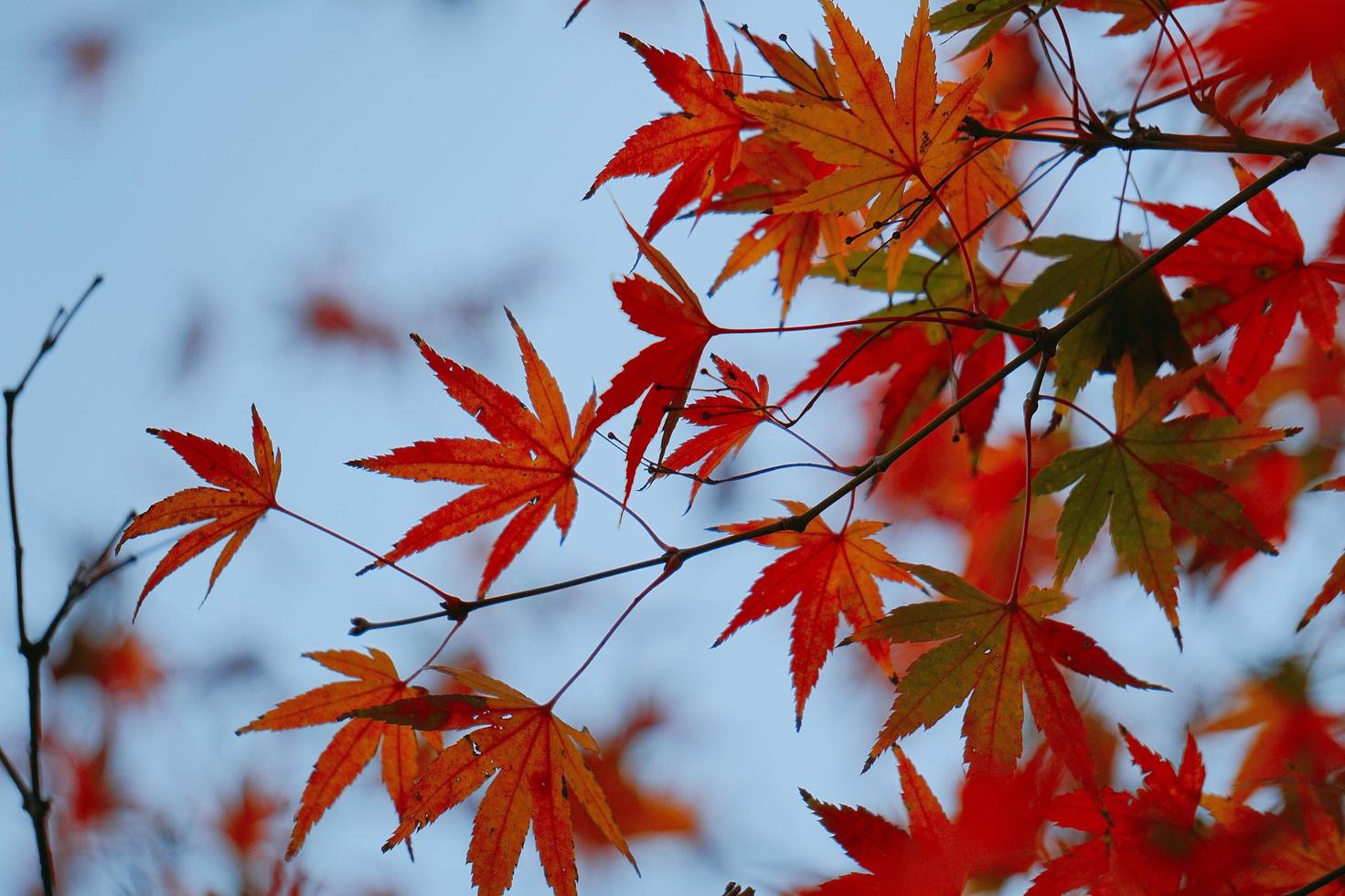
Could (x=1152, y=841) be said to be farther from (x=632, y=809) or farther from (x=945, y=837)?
(x=632, y=809)

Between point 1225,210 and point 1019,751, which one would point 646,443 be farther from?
point 1225,210

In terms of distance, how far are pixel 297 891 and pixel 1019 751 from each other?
4.44 ft

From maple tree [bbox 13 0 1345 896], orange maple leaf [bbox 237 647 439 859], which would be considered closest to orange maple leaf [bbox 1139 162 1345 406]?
maple tree [bbox 13 0 1345 896]

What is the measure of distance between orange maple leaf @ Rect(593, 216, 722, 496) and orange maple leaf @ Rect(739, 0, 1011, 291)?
0.13 metres

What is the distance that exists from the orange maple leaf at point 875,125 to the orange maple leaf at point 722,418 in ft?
0.60

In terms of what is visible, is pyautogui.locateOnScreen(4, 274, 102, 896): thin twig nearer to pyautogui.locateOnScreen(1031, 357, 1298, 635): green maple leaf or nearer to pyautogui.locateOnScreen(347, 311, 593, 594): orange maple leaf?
pyautogui.locateOnScreen(347, 311, 593, 594): orange maple leaf

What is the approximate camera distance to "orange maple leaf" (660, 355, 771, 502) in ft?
3.06

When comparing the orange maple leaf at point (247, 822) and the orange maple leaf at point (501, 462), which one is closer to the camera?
the orange maple leaf at point (501, 462)

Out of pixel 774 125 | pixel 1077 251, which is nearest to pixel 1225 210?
pixel 1077 251

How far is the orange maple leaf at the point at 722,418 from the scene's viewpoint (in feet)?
3.06

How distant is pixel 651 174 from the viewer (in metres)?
0.98

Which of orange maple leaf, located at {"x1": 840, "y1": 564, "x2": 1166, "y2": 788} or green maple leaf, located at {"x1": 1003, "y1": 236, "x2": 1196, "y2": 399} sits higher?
green maple leaf, located at {"x1": 1003, "y1": 236, "x2": 1196, "y2": 399}

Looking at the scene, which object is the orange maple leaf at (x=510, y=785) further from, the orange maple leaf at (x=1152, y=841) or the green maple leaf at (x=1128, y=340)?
the green maple leaf at (x=1128, y=340)

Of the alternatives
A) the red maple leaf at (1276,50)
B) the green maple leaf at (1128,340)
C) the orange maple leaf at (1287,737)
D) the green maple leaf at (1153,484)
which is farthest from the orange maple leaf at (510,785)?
the red maple leaf at (1276,50)
